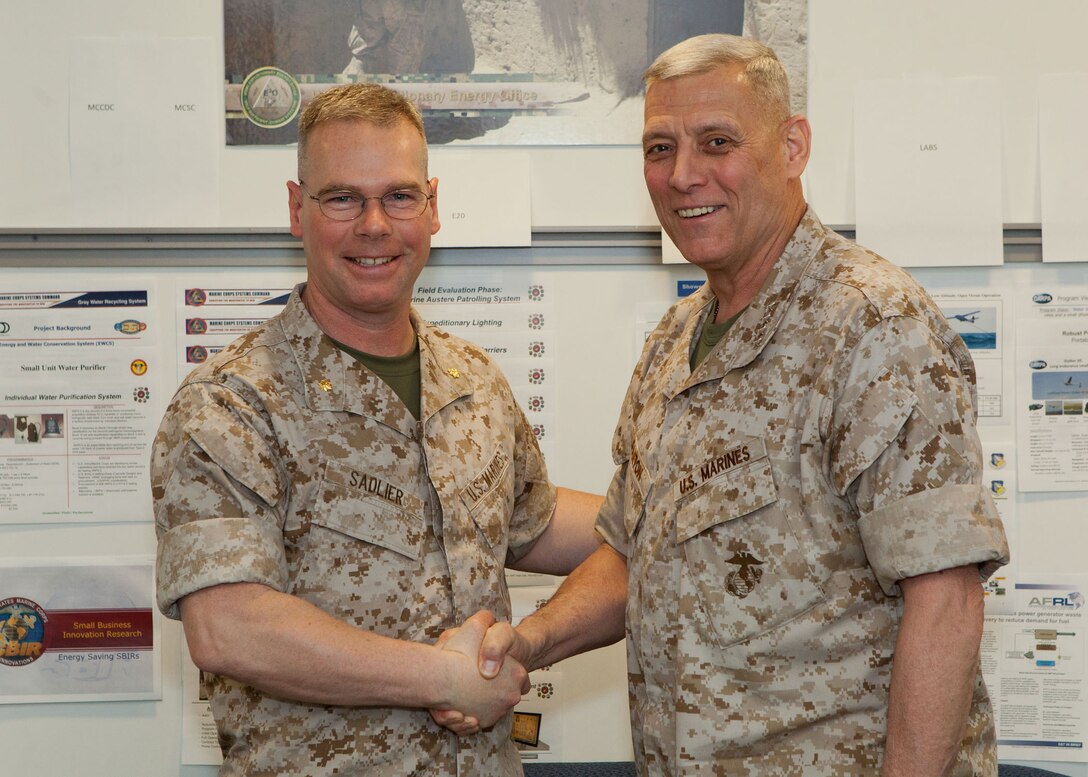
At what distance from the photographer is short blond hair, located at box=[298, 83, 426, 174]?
5.31 feet

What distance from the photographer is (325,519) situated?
155 cm

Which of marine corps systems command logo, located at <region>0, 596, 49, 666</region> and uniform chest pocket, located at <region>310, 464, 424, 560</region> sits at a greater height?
uniform chest pocket, located at <region>310, 464, 424, 560</region>

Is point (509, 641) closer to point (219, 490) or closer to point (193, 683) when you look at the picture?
point (219, 490)

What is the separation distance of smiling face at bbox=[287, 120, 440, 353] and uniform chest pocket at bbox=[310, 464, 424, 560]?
0.27m

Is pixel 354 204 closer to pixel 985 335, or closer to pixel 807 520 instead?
pixel 807 520

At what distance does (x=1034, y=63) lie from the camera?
2.05 meters

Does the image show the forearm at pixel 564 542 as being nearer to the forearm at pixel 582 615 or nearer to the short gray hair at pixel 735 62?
the forearm at pixel 582 615

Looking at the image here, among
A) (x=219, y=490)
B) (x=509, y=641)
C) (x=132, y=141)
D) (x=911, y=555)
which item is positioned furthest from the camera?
(x=132, y=141)

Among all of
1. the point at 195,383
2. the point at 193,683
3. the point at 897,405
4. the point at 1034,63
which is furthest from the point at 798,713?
the point at 1034,63

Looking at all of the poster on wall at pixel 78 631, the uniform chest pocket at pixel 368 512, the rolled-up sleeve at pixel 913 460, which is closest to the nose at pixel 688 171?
the rolled-up sleeve at pixel 913 460

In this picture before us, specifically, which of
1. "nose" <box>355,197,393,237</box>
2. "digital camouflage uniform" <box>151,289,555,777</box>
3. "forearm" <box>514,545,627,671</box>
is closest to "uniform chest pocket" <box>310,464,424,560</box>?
"digital camouflage uniform" <box>151,289,555,777</box>

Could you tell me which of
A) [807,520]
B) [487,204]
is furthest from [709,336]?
[487,204]

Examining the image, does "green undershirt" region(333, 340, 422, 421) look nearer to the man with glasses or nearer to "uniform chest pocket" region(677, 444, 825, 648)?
the man with glasses

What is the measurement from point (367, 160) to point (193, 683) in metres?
1.09
